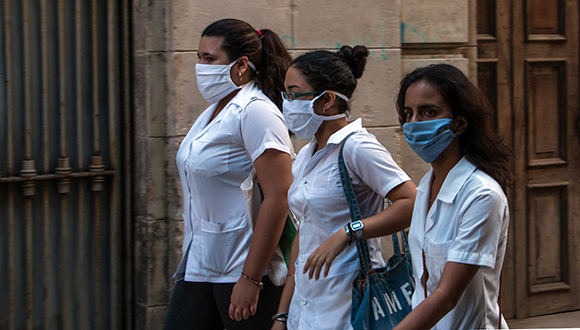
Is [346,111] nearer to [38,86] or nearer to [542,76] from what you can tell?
[38,86]

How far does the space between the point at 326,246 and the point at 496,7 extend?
10.3 ft

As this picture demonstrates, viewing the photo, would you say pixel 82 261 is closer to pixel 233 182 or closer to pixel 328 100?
pixel 233 182

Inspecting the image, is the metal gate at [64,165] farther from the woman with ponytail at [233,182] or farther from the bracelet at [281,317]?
the bracelet at [281,317]

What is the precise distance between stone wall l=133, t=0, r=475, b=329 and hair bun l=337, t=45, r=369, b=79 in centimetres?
140

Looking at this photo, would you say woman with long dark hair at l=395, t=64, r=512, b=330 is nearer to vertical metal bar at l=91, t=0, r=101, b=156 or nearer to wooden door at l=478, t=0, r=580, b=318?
vertical metal bar at l=91, t=0, r=101, b=156

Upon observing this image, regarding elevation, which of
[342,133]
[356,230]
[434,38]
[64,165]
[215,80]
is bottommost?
[356,230]

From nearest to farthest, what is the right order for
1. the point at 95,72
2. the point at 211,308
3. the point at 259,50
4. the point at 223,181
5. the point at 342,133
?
the point at 342,133
the point at 223,181
the point at 211,308
the point at 259,50
the point at 95,72

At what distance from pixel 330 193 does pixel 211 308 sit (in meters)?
0.88

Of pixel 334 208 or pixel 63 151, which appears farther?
pixel 63 151

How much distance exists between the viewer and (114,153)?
3828 mm

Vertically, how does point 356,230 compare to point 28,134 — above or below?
below

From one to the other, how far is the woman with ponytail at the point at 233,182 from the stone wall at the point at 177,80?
82 cm

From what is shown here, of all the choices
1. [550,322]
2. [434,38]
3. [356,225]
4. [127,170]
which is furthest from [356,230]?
[550,322]

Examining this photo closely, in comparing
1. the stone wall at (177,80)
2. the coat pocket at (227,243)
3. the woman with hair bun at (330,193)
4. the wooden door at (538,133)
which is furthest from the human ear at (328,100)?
the wooden door at (538,133)
